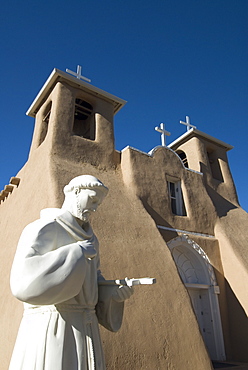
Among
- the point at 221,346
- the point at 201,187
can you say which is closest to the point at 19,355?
the point at 221,346

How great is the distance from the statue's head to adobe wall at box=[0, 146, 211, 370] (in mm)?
3210

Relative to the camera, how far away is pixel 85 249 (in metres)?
2.08

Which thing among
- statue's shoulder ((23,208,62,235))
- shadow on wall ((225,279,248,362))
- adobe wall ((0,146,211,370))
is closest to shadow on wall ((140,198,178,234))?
adobe wall ((0,146,211,370))

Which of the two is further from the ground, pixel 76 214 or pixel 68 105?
pixel 68 105

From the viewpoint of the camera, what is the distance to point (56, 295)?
1883mm

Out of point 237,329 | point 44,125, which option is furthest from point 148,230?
point 44,125

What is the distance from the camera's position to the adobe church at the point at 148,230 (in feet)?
17.6

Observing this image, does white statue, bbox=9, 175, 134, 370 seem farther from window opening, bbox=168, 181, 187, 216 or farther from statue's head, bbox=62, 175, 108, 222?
window opening, bbox=168, 181, 187, 216

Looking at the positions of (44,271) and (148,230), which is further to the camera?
(148,230)

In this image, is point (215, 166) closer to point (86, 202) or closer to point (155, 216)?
point (155, 216)

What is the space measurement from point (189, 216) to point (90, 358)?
735cm

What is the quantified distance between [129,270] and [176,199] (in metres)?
4.09

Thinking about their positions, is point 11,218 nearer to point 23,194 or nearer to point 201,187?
point 23,194

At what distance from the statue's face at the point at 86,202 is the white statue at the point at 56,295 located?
18 millimetres
